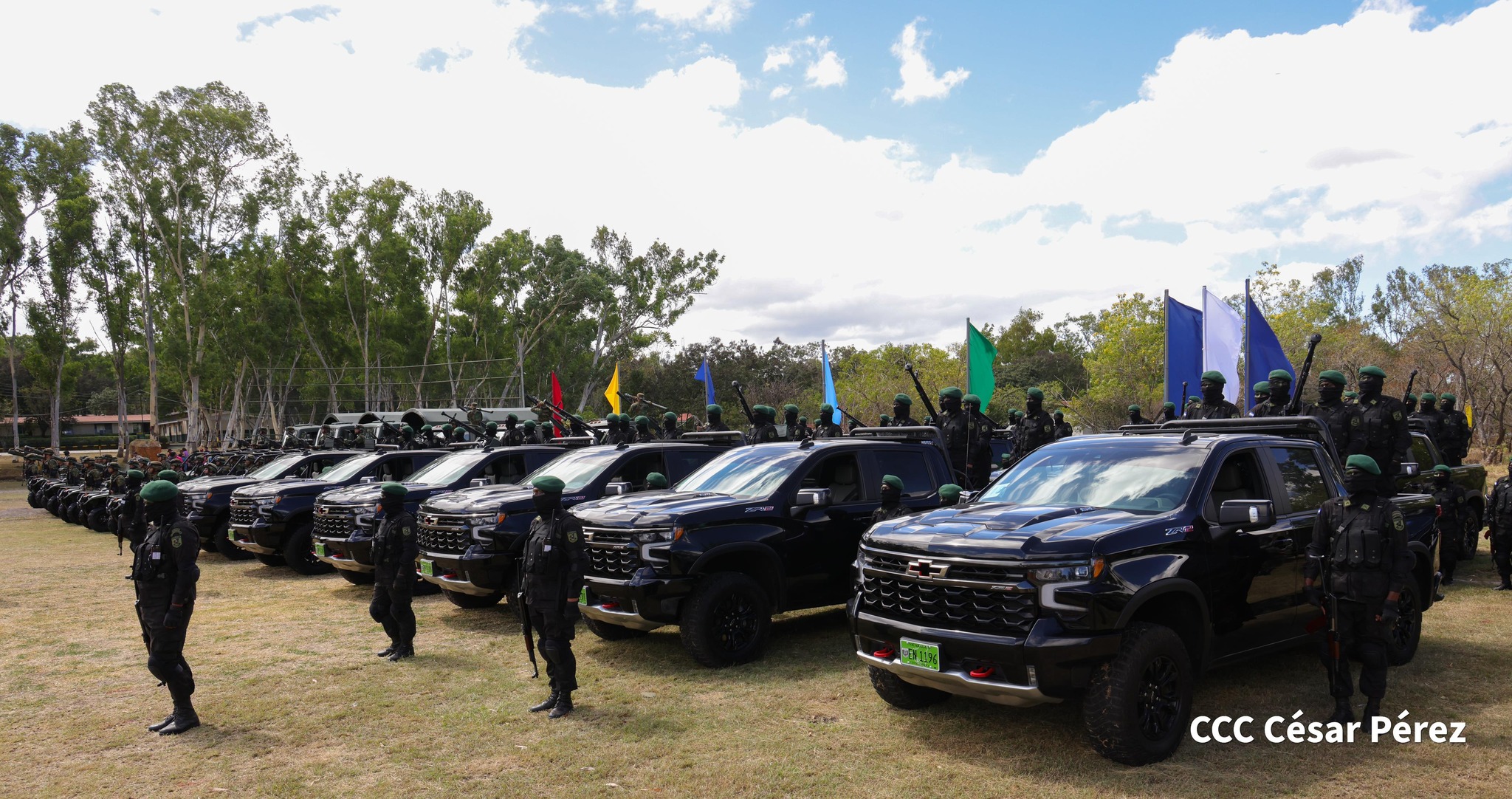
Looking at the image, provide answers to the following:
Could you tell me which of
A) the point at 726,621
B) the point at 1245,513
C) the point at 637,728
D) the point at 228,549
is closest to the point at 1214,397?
the point at 1245,513

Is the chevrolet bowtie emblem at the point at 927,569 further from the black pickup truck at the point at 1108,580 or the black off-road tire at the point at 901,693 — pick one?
the black off-road tire at the point at 901,693

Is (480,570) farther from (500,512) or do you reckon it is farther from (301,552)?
(301,552)

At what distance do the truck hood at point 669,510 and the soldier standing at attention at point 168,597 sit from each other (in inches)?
110

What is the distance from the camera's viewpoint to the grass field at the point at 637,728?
518 cm

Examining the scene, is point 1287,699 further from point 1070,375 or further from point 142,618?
point 1070,375

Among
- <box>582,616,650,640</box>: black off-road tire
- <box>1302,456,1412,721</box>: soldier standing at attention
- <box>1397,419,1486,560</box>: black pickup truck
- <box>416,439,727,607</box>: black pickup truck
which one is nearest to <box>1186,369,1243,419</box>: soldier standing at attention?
<box>1397,419,1486,560</box>: black pickup truck

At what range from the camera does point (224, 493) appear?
14.8 metres

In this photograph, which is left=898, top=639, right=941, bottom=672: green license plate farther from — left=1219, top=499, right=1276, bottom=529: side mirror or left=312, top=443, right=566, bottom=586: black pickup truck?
left=312, top=443, right=566, bottom=586: black pickup truck

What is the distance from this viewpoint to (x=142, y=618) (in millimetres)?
6480

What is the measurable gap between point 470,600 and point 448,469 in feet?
7.81

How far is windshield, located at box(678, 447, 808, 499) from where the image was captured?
8.35 m

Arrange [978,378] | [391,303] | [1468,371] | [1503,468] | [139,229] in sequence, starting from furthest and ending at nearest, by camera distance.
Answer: [391,303]
[139,229]
[1468,371]
[1503,468]
[978,378]

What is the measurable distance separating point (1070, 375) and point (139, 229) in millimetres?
57516

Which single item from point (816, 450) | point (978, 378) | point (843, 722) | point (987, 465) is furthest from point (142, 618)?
point (978, 378)
